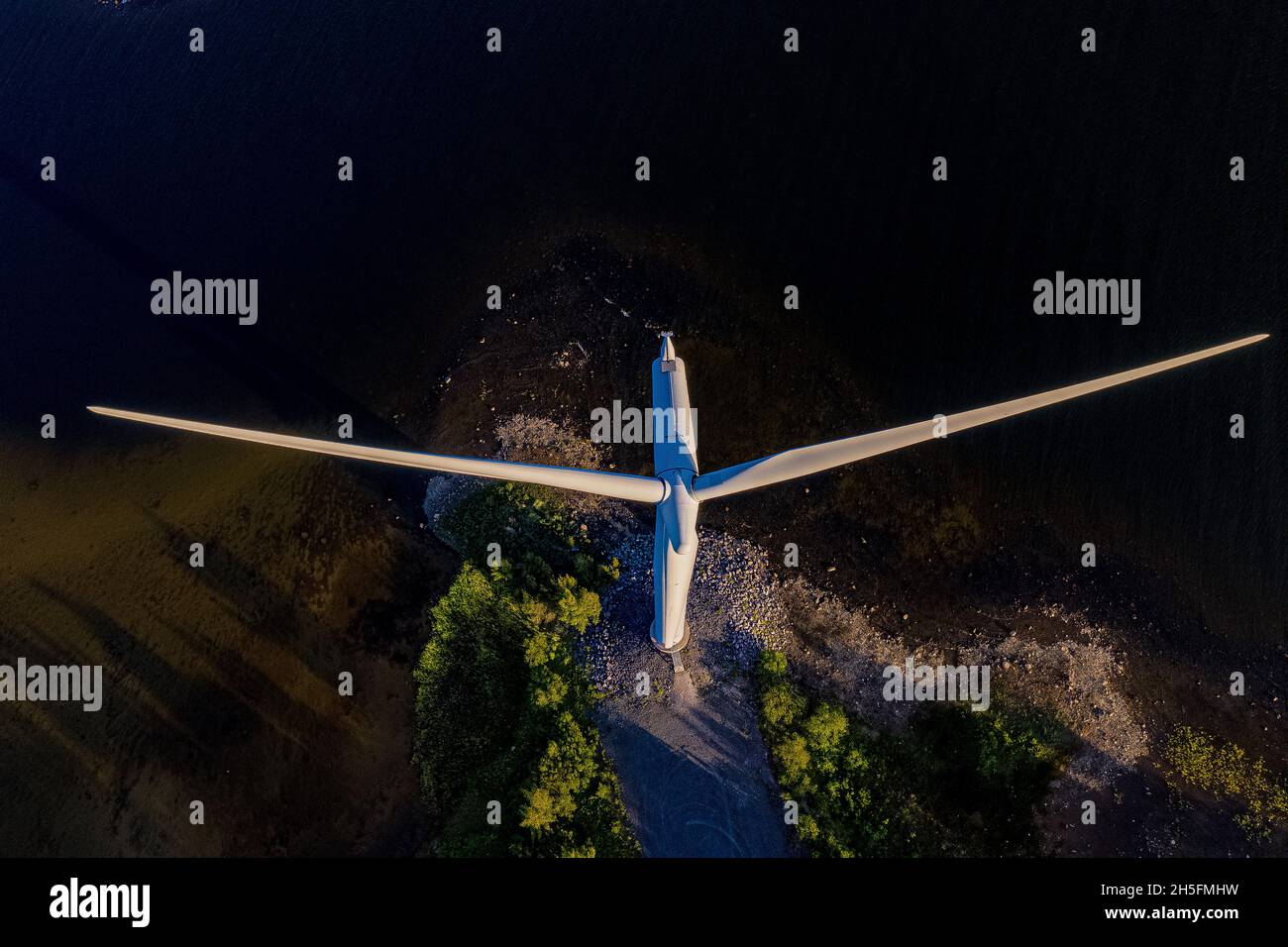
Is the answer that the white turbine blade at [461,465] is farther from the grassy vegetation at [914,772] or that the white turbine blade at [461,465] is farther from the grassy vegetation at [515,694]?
the grassy vegetation at [914,772]

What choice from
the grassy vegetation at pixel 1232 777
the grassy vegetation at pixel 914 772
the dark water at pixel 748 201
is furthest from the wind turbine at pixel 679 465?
the grassy vegetation at pixel 1232 777

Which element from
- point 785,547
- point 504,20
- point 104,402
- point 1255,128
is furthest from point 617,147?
point 1255,128

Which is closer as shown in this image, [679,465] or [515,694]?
[679,465]

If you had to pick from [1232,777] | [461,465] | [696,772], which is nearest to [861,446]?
[461,465]

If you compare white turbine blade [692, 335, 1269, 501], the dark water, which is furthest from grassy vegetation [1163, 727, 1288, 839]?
white turbine blade [692, 335, 1269, 501]

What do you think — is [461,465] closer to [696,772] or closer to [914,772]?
[696,772]

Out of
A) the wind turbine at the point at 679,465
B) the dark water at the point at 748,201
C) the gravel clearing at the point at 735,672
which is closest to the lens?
the wind turbine at the point at 679,465

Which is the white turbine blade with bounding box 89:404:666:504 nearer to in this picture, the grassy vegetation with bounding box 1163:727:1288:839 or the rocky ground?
the rocky ground
